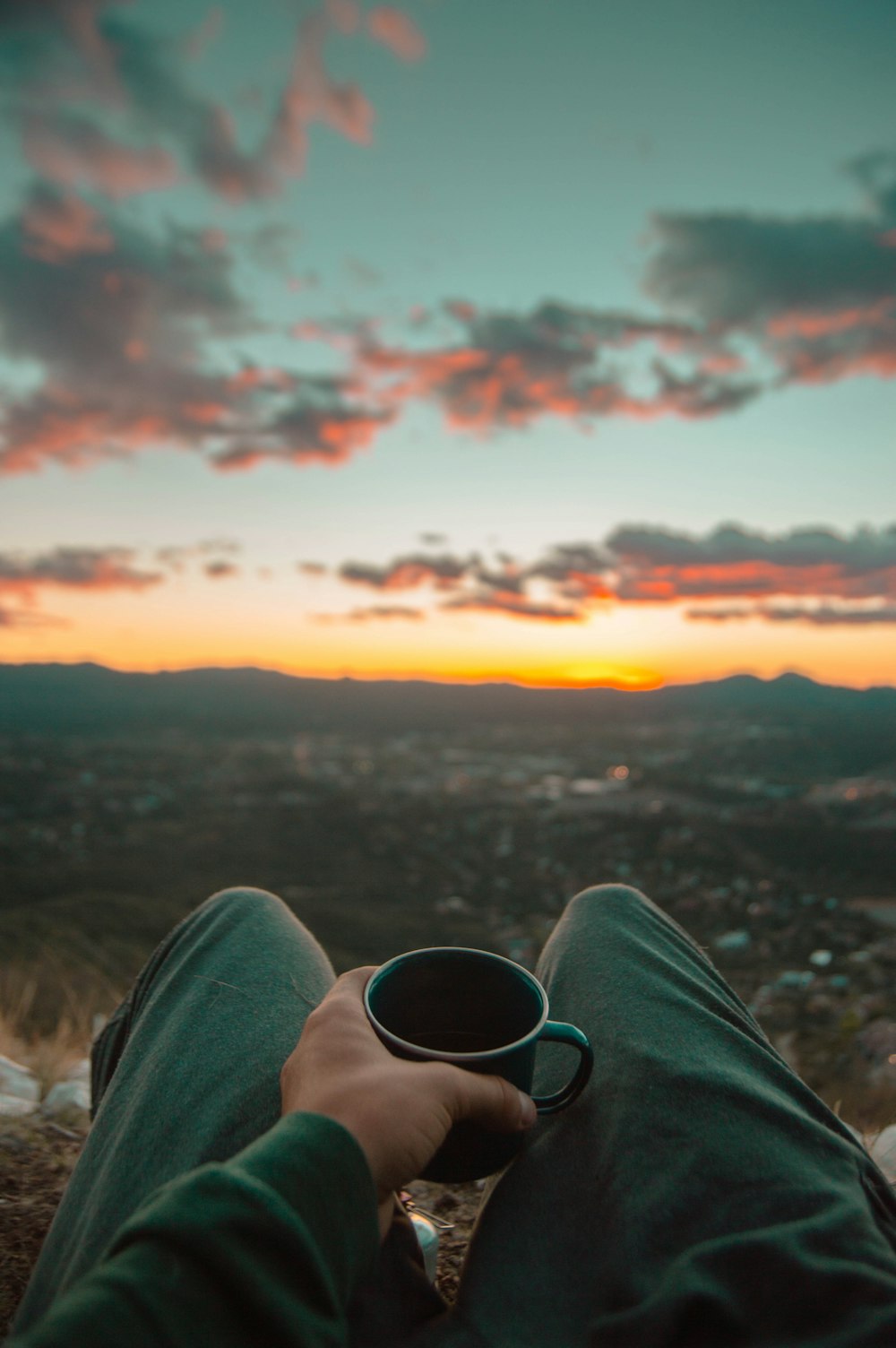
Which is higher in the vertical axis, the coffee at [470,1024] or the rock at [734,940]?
the coffee at [470,1024]

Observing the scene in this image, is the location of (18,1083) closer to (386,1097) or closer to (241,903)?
(241,903)

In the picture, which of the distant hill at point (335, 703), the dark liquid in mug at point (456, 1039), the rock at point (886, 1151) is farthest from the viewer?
the distant hill at point (335, 703)

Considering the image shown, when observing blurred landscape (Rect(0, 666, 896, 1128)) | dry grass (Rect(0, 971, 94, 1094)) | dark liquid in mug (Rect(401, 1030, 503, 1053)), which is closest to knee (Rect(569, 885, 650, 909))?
dark liquid in mug (Rect(401, 1030, 503, 1053))

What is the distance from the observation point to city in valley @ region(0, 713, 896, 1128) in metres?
5.28

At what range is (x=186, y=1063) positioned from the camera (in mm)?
983

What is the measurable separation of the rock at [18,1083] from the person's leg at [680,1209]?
5.65 feet

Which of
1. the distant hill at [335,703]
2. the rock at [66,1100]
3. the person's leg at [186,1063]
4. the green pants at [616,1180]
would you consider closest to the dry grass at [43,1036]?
the rock at [66,1100]

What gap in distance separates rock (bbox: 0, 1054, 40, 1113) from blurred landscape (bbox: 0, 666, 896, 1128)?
0.81 metres

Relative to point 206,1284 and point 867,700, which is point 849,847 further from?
point 867,700

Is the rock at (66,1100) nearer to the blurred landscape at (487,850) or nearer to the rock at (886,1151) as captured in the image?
the blurred landscape at (487,850)

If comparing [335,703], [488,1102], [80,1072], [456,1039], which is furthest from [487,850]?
[335,703]

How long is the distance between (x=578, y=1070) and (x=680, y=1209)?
165mm

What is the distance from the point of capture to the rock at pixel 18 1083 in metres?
2.01

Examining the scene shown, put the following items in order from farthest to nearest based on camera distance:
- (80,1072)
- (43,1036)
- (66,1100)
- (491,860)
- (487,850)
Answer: (487,850), (491,860), (43,1036), (80,1072), (66,1100)
